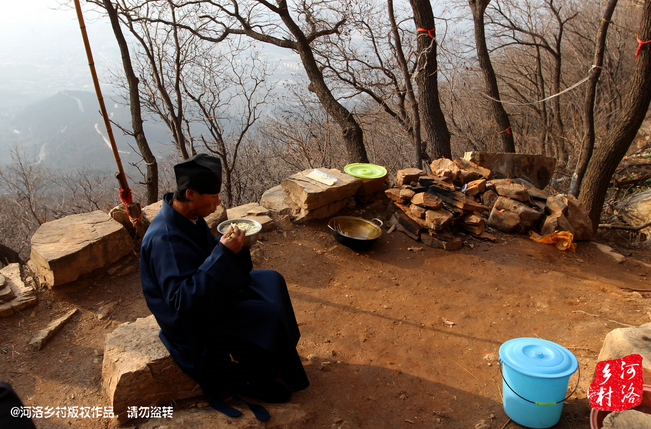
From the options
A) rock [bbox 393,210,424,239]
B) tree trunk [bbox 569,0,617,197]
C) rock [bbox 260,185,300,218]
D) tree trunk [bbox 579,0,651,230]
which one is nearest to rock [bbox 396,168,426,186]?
rock [bbox 393,210,424,239]

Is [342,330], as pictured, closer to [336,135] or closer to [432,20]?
[432,20]

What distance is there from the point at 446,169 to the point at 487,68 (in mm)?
3362

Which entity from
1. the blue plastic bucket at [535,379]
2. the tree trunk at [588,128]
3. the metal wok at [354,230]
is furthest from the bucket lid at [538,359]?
the tree trunk at [588,128]

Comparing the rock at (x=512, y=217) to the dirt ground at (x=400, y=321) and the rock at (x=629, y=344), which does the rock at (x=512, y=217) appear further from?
the rock at (x=629, y=344)

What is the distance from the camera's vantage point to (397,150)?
17.2m

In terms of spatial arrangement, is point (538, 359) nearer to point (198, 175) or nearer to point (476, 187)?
point (198, 175)

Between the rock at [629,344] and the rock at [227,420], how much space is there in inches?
78.0

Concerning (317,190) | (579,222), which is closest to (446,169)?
(579,222)

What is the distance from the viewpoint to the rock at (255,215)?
4750mm

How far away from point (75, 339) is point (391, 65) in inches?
365

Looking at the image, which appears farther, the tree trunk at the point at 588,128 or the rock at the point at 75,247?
the tree trunk at the point at 588,128

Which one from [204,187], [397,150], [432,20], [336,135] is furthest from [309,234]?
[397,150]

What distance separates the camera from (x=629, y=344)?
2221mm

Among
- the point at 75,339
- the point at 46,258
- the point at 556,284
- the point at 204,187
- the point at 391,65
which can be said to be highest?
the point at 391,65
